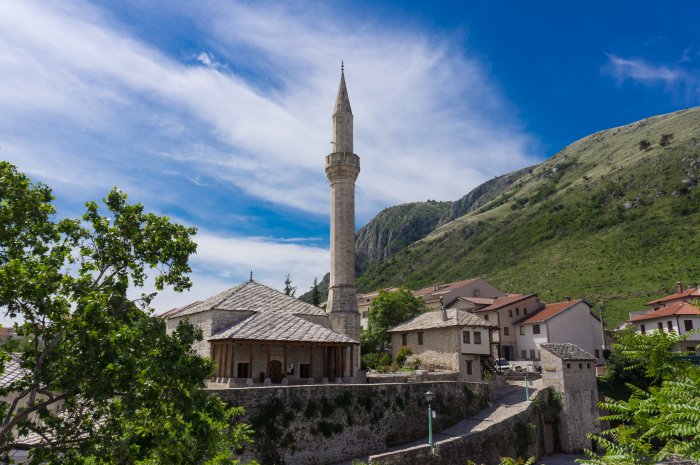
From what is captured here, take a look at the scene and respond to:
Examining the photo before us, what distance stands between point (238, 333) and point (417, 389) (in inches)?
371

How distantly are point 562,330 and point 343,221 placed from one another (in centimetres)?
2473

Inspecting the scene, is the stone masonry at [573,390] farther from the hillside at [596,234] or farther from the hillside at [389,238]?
the hillside at [389,238]

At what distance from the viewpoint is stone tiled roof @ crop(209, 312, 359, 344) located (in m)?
24.9

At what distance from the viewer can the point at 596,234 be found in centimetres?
8569

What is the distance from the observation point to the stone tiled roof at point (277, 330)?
2486 cm

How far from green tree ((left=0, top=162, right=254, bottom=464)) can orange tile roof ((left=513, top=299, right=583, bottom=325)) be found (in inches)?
1642

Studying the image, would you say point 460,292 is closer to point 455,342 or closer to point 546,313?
point 546,313

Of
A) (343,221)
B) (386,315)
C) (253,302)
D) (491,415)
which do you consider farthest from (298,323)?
(386,315)

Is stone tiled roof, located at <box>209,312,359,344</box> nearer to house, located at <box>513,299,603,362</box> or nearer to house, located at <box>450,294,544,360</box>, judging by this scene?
house, located at <box>513,299,603,362</box>

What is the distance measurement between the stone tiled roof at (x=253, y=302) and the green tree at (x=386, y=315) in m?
14.9

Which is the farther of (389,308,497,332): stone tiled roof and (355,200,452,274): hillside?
(355,200,452,274): hillside

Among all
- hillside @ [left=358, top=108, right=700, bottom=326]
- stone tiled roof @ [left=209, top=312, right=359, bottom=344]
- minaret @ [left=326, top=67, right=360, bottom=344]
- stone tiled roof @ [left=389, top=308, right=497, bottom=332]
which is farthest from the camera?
hillside @ [left=358, top=108, right=700, bottom=326]

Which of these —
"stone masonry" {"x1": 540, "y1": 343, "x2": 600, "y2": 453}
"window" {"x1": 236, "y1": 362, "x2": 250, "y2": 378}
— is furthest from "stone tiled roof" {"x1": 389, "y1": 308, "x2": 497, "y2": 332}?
"window" {"x1": 236, "y1": 362, "x2": 250, "y2": 378}

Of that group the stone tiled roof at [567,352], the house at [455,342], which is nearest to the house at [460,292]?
the house at [455,342]
